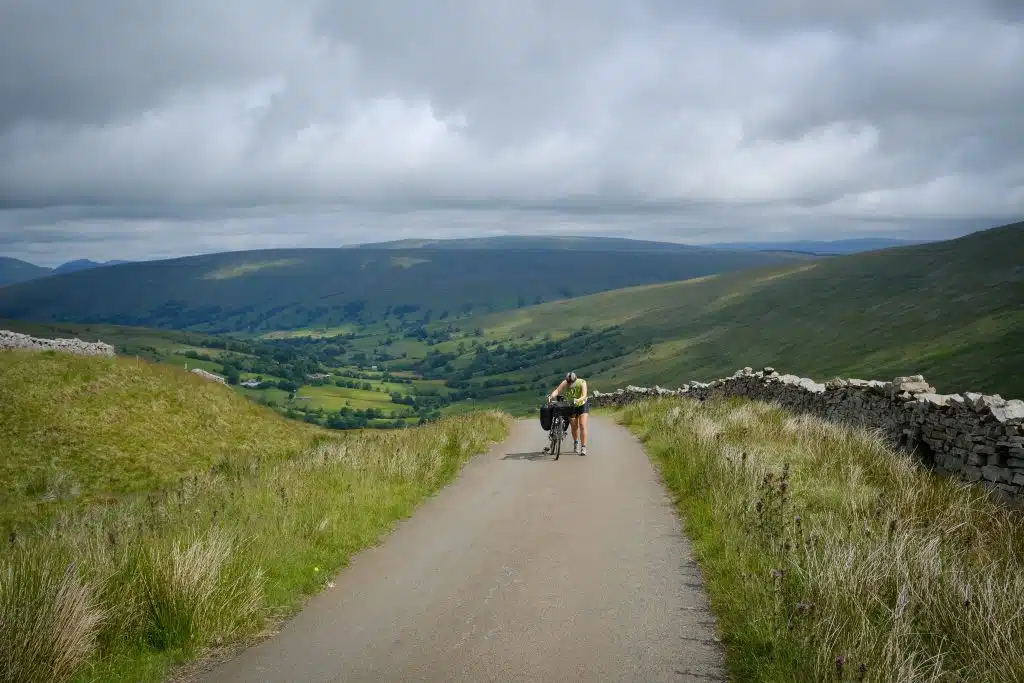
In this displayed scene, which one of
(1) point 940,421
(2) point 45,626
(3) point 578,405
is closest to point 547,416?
(3) point 578,405

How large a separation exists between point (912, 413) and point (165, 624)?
15.3 meters

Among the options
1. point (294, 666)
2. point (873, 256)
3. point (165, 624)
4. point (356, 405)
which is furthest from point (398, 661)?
point (873, 256)

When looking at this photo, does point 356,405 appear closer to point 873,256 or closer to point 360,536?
point 873,256

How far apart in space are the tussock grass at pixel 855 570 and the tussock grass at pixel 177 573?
15.5 feet

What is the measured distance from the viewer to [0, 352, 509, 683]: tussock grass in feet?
18.8

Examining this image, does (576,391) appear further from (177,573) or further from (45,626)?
(45,626)

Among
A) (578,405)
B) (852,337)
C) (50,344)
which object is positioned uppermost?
(50,344)

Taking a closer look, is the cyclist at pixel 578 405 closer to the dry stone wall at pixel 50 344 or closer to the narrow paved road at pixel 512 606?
the narrow paved road at pixel 512 606

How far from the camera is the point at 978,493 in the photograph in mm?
10953

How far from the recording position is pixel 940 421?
1411 cm

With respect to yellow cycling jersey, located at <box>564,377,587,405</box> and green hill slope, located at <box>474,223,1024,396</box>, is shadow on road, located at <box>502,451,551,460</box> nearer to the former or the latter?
yellow cycling jersey, located at <box>564,377,587,405</box>

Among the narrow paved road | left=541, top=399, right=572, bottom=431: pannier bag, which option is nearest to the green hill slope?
left=541, top=399, right=572, bottom=431: pannier bag

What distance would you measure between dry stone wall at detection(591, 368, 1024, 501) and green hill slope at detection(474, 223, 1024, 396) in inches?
835

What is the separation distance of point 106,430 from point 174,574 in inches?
827
